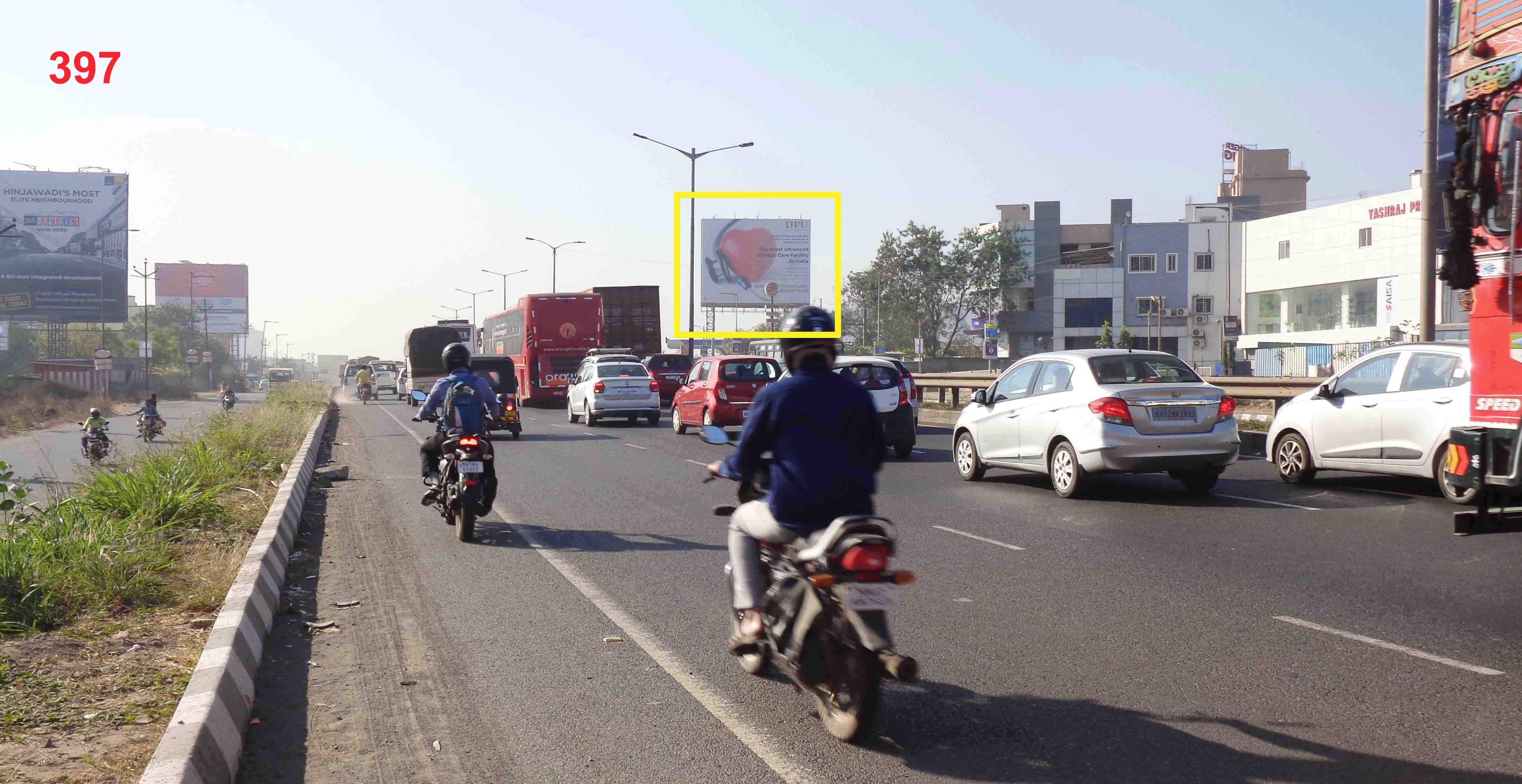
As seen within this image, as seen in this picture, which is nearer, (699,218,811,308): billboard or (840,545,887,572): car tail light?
(840,545,887,572): car tail light

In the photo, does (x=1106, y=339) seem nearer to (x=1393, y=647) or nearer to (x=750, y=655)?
(x=1393, y=647)

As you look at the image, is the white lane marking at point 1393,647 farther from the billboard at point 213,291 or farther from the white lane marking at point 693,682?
the billboard at point 213,291

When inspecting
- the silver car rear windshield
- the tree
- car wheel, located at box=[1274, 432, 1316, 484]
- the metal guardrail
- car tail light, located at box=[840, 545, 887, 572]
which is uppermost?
the tree

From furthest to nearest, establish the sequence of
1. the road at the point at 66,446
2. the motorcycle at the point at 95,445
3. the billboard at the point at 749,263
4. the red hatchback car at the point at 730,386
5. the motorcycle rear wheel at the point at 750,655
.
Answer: the billboard at the point at 749,263
the red hatchback car at the point at 730,386
the motorcycle at the point at 95,445
the road at the point at 66,446
the motorcycle rear wheel at the point at 750,655

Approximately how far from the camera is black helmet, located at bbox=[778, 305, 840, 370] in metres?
5.19

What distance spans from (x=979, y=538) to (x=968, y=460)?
4742 millimetres

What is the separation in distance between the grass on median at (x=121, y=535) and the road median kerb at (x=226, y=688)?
14.2 inches

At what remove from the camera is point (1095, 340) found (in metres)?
73.5

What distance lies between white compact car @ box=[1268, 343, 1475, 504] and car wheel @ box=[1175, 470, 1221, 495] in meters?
1.26

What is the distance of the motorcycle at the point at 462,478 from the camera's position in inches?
416

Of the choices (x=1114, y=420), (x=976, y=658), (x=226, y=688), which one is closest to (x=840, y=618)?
(x=976, y=658)

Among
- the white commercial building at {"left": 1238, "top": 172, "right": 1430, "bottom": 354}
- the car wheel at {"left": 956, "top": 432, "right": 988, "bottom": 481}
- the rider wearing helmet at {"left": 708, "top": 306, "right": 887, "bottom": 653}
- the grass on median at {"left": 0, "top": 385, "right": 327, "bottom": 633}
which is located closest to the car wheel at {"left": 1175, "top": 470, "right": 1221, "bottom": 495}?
the car wheel at {"left": 956, "top": 432, "right": 988, "bottom": 481}

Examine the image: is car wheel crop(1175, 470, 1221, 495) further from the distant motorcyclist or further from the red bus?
the red bus

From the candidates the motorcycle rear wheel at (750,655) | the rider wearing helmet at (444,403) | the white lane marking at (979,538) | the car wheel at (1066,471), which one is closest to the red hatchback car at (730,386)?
the car wheel at (1066,471)
